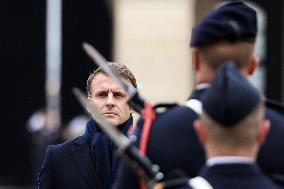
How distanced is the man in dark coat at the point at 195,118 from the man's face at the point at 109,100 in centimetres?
193

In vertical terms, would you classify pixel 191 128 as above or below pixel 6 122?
above

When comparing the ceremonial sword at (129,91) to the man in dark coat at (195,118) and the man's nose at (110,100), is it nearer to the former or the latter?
the man in dark coat at (195,118)

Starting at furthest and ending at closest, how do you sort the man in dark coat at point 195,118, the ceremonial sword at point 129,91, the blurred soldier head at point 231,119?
the ceremonial sword at point 129,91 → the man in dark coat at point 195,118 → the blurred soldier head at point 231,119

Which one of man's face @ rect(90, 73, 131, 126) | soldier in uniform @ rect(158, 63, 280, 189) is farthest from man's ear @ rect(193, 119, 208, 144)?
man's face @ rect(90, 73, 131, 126)

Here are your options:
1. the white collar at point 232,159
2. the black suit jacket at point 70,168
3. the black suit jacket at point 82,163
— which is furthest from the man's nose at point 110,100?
the white collar at point 232,159

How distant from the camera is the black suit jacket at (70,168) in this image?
6.55 metres

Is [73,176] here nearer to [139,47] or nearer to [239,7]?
[239,7]

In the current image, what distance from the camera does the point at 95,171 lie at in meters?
6.60

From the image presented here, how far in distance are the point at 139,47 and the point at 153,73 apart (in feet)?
1.93

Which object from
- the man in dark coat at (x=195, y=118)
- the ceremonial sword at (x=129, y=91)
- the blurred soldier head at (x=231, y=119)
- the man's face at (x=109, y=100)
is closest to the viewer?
the blurred soldier head at (x=231, y=119)

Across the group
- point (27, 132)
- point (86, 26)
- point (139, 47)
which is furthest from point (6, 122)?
point (139, 47)

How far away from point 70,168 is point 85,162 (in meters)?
0.09

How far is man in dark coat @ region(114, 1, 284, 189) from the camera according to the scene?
449 centimetres

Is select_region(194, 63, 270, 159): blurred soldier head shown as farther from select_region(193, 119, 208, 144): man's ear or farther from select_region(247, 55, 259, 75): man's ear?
select_region(247, 55, 259, 75): man's ear
